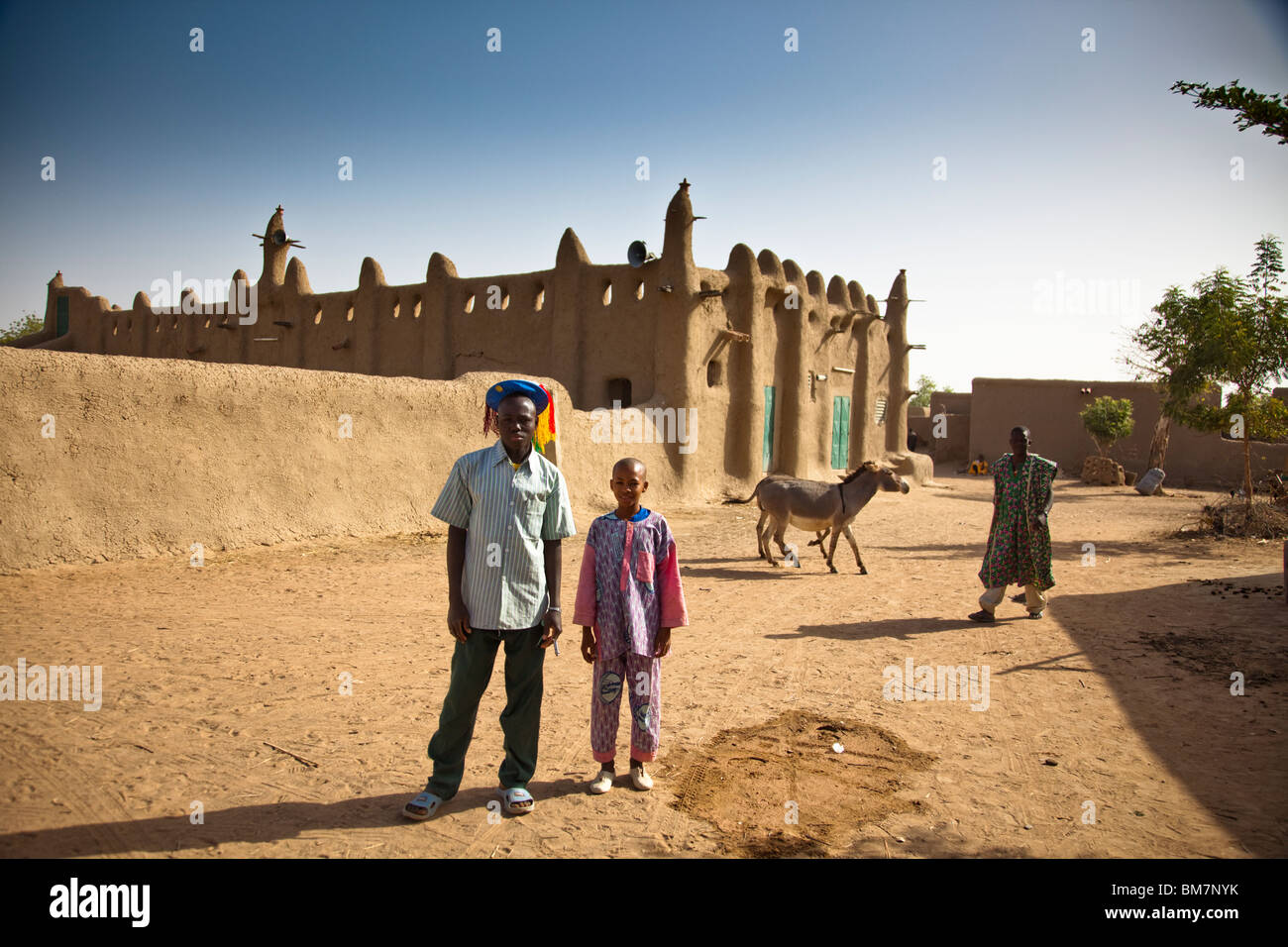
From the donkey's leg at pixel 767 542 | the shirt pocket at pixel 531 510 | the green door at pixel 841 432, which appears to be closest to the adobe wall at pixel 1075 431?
the green door at pixel 841 432

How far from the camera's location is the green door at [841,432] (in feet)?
79.3

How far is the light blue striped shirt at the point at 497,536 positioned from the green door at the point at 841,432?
838 inches

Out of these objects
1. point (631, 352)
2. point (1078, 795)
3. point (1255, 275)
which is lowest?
point (1078, 795)


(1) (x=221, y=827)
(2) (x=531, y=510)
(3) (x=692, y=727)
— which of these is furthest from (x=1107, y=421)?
(1) (x=221, y=827)

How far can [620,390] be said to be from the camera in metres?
18.8

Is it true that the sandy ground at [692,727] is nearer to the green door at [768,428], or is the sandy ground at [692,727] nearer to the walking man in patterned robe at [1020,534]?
the walking man in patterned robe at [1020,534]

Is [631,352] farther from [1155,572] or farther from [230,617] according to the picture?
[230,617]

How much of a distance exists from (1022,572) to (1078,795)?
4.21 metres

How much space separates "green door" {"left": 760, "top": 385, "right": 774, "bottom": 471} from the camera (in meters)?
Answer: 20.7

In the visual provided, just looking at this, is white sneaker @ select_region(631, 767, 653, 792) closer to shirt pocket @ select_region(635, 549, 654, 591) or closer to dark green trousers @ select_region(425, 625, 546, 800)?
dark green trousers @ select_region(425, 625, 546, 800)

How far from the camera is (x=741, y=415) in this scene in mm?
19297

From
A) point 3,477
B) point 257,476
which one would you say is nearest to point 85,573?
point 3,477

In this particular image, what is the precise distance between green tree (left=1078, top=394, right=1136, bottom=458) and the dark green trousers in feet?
97.5
